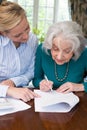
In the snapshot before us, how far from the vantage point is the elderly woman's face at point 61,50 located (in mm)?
1596

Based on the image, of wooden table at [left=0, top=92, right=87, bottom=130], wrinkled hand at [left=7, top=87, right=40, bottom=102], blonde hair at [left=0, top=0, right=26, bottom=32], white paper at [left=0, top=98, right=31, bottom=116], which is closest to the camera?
wooden table at [left=0, top=92, right=87, bottom=130]

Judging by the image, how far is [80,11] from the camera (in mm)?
3957

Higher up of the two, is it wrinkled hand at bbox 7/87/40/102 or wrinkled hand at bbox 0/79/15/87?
wrinkled hand at bbox 7/87/40/102

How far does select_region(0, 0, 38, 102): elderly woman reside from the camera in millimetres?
1497

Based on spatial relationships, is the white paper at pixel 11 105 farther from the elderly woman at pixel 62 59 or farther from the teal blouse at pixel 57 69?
the teal blouse at pixel 57 69

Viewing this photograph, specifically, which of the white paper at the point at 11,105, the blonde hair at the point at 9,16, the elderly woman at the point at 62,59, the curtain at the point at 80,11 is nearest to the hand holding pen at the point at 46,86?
the elderly woman at the point at 62,59

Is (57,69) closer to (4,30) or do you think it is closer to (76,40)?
(76,40)

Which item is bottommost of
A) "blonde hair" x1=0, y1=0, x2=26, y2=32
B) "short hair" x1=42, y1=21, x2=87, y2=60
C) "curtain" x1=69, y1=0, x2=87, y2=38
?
"curtain" x1=69, y1=0, x2=87, y2=38

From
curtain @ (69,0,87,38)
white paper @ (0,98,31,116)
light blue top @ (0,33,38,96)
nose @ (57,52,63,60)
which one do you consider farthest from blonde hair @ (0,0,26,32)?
curtain @ (69,0,87,38)

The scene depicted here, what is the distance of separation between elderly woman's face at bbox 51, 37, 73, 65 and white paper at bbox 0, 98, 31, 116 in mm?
415

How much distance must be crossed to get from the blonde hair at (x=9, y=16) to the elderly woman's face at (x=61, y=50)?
0.86 feet

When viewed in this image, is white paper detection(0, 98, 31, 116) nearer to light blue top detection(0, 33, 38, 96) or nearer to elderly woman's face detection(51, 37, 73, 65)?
light blue top detection(0, 33, 38, 96)

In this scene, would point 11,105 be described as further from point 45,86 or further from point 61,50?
point 61,50

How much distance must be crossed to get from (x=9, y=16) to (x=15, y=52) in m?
0.30
